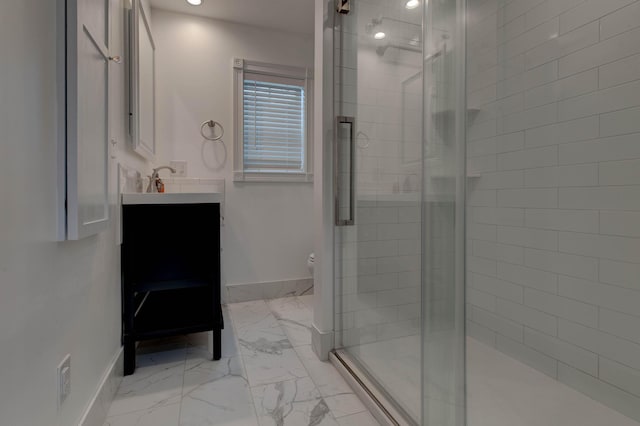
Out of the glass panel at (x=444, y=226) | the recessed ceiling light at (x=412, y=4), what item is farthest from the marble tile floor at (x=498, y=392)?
the recessed ceiling light at (x=412, y=4)

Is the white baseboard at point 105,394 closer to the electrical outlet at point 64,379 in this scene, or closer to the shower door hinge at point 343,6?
the electrical outlet at point 64,379

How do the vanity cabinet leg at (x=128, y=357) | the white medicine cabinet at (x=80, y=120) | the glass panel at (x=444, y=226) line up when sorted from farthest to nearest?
the vanity cabinet leg at (x=128, y=357) → the glass panel at (x=444, y=226) → the white medicine cabinet at (x=80, y=120)

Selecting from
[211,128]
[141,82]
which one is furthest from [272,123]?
[141,82]

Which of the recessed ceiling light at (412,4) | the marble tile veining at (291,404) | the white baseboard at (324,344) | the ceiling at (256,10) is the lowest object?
the marble tile veining at (291,404)

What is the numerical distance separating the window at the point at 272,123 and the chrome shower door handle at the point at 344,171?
3.96ft

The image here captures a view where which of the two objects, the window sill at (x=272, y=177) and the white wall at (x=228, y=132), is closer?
the white wall at (x=228, y=132)

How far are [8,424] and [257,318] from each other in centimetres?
180

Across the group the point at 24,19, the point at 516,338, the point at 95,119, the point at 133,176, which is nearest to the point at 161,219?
the point at 133,176

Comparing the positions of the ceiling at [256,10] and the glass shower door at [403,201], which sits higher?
the ceiling at [256,10]

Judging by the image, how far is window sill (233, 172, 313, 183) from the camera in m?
2.78

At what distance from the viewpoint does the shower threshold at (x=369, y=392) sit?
125cm

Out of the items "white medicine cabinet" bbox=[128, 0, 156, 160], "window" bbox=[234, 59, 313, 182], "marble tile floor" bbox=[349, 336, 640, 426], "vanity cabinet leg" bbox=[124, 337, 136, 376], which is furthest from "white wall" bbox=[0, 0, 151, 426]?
"window" bbox=[234, 59, 313, 182]

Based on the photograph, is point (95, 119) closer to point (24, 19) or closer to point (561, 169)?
point (24, 19)

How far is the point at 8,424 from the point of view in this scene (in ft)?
2.22
